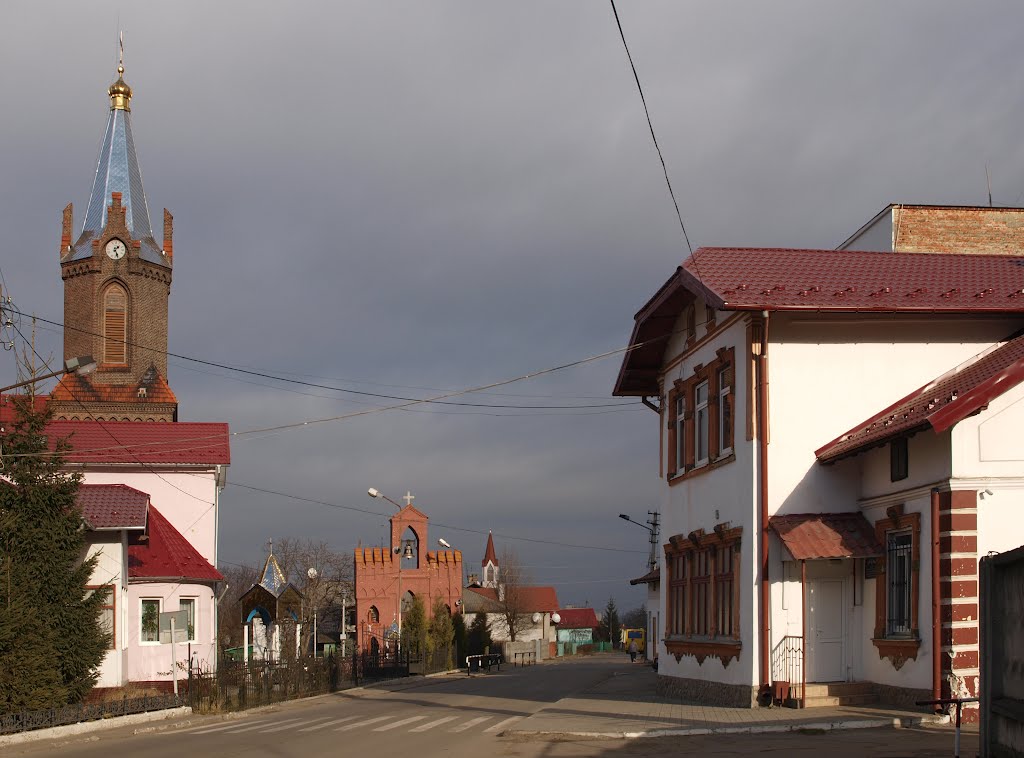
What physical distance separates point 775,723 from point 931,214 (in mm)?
18783

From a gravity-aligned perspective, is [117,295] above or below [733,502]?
above

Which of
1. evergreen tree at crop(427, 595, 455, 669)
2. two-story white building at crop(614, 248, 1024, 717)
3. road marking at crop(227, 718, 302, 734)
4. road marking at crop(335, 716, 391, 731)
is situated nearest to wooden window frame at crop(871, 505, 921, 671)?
two-story white building at crop(614, 248, 1024, 717)

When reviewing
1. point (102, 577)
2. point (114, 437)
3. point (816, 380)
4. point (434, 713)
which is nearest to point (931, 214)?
point (816, 380)

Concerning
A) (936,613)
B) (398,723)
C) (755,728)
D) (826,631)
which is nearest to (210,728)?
(398,723)

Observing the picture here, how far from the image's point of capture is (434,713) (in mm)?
Result: 24547

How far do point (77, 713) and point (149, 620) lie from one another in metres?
11.3

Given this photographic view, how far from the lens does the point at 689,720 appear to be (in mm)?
19266

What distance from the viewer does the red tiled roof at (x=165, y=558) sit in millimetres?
32562

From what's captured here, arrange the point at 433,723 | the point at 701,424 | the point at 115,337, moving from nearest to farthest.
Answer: the point at 433,723 < the point at 701,424 < the point at 115,337

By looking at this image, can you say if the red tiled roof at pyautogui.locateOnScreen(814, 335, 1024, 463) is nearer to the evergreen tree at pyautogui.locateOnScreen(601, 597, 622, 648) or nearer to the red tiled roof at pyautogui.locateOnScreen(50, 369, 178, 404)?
the red tiled roof at pyautogui.locateOnScreen(50, 369, 178, 404)

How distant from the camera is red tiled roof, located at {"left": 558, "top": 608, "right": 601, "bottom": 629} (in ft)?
469

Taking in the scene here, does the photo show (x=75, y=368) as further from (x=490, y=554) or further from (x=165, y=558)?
(x=490, y=554)

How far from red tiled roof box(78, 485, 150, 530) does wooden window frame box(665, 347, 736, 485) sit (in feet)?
39.5

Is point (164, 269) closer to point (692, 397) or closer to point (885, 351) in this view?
point (692, 397)
